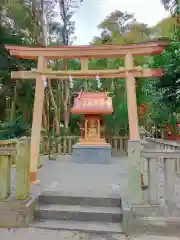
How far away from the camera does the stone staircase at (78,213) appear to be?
11.6ft

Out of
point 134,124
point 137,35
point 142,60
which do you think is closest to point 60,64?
point 142,60

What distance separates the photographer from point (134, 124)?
232 inches

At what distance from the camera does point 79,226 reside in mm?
3531

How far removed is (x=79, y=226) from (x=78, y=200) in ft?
1.83

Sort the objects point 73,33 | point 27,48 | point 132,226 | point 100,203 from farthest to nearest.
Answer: point 73,33 < point 27,48 < point 100,203 < point 132,226

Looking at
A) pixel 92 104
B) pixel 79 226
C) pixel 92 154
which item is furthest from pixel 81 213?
pixel 92 104

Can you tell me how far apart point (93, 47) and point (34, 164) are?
3277 mm

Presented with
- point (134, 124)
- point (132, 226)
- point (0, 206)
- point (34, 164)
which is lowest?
point (132, 226)

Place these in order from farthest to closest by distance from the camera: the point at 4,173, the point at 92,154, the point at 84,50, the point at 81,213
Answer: the point at 92,154 → the point at 84,50 → the point at 81,213 → the point at 4,173

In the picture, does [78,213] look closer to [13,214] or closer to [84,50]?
[13,214]

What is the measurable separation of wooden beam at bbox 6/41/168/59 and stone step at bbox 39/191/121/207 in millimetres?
3735

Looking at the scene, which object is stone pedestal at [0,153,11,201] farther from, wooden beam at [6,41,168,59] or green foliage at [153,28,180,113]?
wooden beam at [6,41,168,59]

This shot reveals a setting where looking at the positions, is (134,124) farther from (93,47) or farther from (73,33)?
(73,33)

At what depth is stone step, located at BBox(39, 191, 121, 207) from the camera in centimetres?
400
